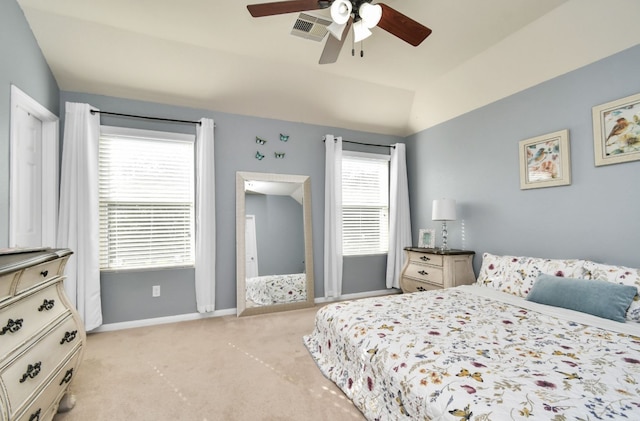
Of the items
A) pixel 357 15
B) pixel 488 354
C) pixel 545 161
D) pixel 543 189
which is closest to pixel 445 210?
pixel 543 189

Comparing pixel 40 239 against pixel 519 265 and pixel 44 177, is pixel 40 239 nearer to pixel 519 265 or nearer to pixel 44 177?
pixel 44 177

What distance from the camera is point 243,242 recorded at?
3.52 meters

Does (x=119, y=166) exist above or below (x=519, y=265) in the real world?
above

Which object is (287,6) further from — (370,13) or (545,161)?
(545,161)

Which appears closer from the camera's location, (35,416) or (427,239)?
(35,416)

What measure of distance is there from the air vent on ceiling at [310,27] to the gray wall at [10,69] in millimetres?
2120

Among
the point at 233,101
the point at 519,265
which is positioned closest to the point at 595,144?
the point at 519,265

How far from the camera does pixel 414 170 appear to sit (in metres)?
4.44

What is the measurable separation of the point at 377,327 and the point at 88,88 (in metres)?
3.59

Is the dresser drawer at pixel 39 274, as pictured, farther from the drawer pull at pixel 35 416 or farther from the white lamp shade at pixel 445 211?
Answer: the white lamp shade at pixel 445 211

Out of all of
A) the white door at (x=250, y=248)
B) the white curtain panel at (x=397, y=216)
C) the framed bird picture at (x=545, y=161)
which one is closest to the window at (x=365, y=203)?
the white curtain panel at (x=397, y=216)

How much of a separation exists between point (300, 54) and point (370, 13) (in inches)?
58.6

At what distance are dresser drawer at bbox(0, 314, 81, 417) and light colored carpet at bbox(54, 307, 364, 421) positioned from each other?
0.52m

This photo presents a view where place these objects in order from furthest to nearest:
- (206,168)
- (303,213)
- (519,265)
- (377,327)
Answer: (303,213) < (206,168) < (519,265) < (377,327)
